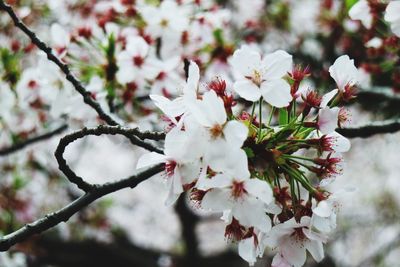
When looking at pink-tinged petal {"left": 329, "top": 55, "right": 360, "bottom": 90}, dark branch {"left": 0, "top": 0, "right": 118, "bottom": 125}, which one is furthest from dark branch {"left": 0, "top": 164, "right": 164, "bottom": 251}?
pink-tinged petal {"left": 329, "top": 55, "right": 360, "bottom": 90}

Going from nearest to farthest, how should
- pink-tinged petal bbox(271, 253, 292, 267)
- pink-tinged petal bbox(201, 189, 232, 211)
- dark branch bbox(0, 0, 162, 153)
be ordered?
pink-tinged petal bbox(201, 189, 232, 211) → pink-tinged petal bbox(271, 253, 292, 267) → dark branch bbox(0, 0, 162, 153)

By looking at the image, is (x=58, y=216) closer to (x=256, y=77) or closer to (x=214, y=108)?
(x=214, y=108)

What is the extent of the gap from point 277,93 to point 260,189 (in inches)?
12.9

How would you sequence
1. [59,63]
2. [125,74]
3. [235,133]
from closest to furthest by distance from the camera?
[235,133], [59,63], [125,74]

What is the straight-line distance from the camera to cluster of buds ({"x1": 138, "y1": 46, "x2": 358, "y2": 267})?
136cm

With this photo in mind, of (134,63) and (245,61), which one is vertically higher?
(245,61)

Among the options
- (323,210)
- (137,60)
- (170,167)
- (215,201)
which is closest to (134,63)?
(137,60)

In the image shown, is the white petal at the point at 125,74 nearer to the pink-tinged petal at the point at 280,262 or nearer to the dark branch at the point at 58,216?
Result: the dark branch at the point at 58,216

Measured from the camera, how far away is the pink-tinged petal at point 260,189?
134 cm

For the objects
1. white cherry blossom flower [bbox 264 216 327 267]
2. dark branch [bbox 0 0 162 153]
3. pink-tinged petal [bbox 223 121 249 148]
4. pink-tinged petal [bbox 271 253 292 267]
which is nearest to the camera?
pink-tinged petal [bbox 223 121 249 148]

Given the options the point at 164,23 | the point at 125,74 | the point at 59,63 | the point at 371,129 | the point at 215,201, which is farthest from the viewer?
the point at 164,23

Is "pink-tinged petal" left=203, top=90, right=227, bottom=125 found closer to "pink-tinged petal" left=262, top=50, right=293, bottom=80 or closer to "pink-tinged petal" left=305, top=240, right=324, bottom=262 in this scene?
"pink-tinged petal" left=262, top=50, right=293, bottom=80

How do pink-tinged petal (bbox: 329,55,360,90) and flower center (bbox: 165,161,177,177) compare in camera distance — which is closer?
flower center (bbox: 165,161,177,177)

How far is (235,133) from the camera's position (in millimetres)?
1333
